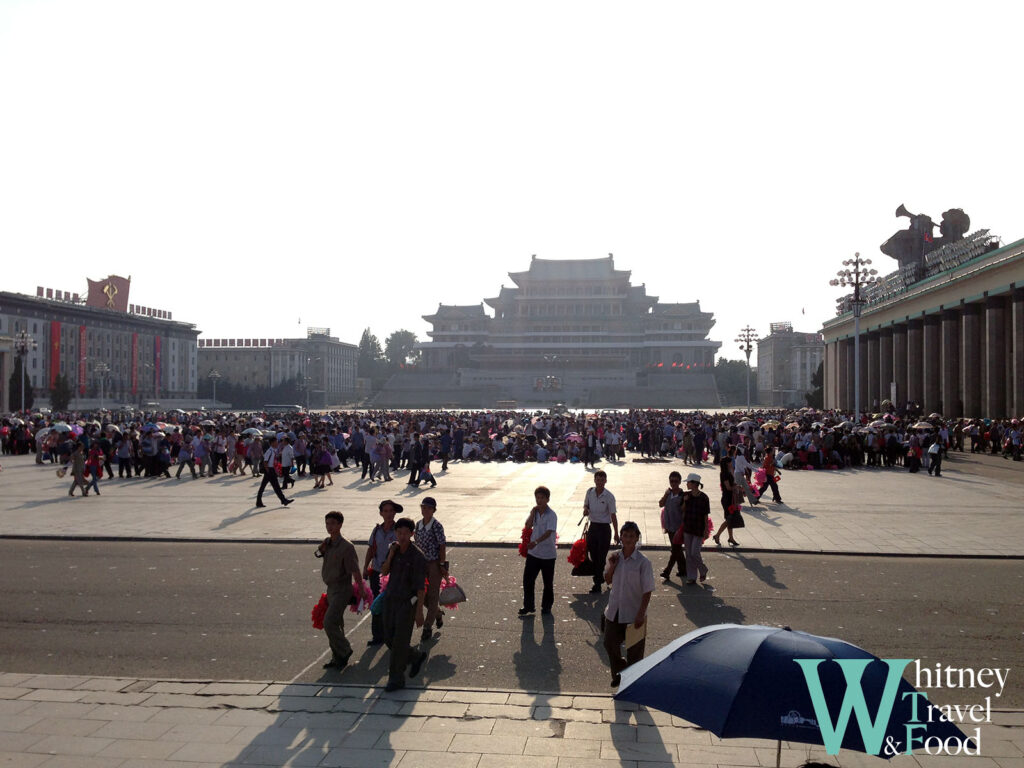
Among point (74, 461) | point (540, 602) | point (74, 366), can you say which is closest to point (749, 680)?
point (540, 602)

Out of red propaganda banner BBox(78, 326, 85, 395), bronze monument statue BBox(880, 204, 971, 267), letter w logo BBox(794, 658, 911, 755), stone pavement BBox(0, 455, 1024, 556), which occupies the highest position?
bronze monument statue BBox(880, 204, 971, 267)

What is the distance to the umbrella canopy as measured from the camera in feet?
11.1

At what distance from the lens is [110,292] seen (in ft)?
340

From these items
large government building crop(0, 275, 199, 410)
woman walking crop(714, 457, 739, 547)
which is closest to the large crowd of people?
woman walking crop(714, 457, 739, 547)

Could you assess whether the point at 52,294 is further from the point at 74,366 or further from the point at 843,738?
the point at 843,738

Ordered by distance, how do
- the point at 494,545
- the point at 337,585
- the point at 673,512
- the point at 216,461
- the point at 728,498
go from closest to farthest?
→ 1. the point at 337,585
2. the point at 673,512
3. the point at 728,498
4. the point at 494,545
5. the point at 216,461

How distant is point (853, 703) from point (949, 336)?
1941 inches

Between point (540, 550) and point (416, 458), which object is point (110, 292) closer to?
point (416, 458)

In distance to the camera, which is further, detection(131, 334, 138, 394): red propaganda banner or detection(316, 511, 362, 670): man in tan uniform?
detection(131, 334, 138, 394): red propaganda banner

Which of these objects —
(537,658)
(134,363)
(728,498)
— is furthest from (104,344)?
(537,658)

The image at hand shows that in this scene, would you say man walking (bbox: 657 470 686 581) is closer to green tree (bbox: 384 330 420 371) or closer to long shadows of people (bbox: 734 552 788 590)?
long shadows of people (bbox: 734 552 788 590)

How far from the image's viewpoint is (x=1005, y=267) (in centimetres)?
3856

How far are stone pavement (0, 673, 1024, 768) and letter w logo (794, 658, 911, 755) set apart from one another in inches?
83.0

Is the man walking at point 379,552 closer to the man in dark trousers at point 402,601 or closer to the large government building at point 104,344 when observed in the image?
the man in dark trousers at point 402,601
